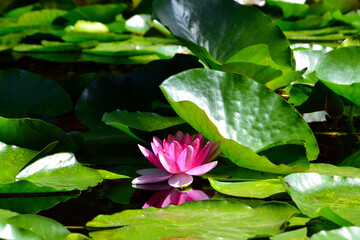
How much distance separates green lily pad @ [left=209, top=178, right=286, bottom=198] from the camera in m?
0.98

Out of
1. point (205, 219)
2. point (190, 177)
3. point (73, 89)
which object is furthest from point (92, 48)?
point (205, 219)

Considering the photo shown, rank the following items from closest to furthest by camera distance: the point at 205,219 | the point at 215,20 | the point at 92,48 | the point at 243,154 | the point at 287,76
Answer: the point at 205,219 → the point at 243,154 → the point at 287,76 → the point at 215,20 → the point at 92,48

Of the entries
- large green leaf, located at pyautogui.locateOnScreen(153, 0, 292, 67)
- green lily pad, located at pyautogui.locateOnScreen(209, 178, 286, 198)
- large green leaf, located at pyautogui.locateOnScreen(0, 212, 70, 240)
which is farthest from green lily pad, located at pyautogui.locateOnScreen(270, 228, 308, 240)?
large green leaf, located at pyautogui.locateOnScreen(153, 0, 292, 67)

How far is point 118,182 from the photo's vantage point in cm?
112

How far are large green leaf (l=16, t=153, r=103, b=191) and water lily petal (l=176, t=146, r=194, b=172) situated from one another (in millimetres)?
165

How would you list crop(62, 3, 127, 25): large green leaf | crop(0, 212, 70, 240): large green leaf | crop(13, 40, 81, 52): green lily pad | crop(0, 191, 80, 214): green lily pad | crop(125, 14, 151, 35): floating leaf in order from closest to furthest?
crop(0, 212, 70, 240): large green leaf → crop(0, 191, 80, 214): green lily pad → crop(13, 40, 81, 52): green lily pad → crop(125, 14, 151, 35): floating leaf → crop(62, 3, 127, 25): large green leaf

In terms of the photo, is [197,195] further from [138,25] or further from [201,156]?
[138,25]

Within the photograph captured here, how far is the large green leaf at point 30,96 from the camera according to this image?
4.99 feet

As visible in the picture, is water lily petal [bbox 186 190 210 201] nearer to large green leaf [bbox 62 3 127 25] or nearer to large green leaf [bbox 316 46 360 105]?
large green leaf [bbox 316 46 360 105]

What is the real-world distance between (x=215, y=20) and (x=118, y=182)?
0.62 m

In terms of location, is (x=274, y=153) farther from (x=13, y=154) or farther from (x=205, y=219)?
(x=13, y=154)

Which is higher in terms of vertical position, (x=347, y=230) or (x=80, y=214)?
(x=347, y=230)

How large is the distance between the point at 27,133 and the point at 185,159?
358mm

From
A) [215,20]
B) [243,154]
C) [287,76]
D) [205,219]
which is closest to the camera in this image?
[205,219]
